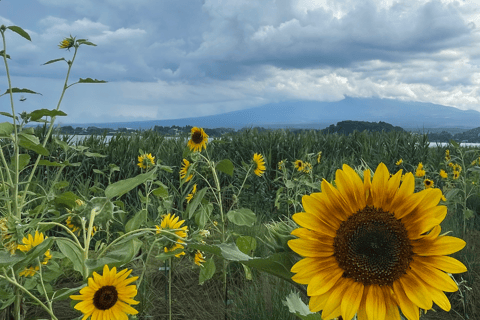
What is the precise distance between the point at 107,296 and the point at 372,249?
38.0 inches

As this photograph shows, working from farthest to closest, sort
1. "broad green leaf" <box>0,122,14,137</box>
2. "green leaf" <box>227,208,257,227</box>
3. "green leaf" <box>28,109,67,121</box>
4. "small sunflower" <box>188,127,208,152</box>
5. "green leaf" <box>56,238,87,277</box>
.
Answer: "small sunflower" <box>188,127,208,152</box>
"green leaf" <box>227,208,257,227</box>
"broad green leaf" <box>0,122,14,137</box>
"green leaf" <box>28,109,67,121</box>
"green leaf" <box>56,238,87,277</box>

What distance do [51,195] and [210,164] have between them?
3.43 feet

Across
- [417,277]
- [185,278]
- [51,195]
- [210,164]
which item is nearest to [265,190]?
[185,278]

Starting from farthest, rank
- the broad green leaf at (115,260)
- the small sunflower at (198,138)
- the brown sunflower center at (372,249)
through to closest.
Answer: the small sunflower at (198,138), the broad green leaf at (115,260), the brown sunflower center at (372,249)

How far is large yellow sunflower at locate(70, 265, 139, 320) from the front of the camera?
1.37m

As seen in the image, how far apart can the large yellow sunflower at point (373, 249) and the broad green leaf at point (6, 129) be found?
163 centimetres

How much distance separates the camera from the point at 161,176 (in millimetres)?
5844

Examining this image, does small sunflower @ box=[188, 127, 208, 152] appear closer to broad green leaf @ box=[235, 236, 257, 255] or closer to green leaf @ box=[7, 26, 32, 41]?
broad green leaf @ box=[235, 236, 257, 255]

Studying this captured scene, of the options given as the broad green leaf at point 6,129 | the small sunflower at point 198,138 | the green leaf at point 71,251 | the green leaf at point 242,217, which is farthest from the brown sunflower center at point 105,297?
the small sunflower at point 198,138

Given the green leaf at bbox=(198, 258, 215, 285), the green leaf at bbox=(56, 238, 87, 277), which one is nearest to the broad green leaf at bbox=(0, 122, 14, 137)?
the green leaf at bbox=(56, 238, 87, 277)

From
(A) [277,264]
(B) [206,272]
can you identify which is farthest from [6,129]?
(A) [277,264]

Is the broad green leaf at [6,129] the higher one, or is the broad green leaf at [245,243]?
the broad green leaf at [6,129]

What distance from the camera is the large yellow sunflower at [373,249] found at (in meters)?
Result: 0.93

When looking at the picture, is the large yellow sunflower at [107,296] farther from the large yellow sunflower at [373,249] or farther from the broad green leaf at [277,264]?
the large yellow sunflower at [373,249]
